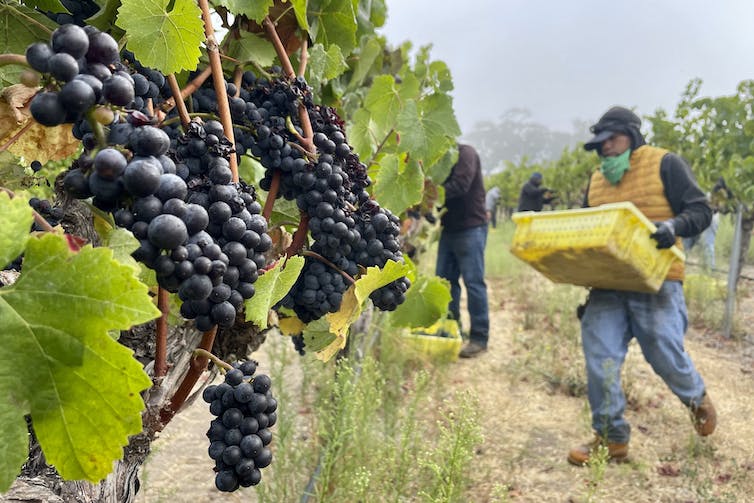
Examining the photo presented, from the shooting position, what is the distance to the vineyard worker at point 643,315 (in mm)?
3338

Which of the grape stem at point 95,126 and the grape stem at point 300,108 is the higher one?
the grape stem at point 300,108

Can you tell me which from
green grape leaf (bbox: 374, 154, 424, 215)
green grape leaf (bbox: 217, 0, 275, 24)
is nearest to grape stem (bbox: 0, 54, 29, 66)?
green grape leaf (bbox: 217, 0, 275, 24)

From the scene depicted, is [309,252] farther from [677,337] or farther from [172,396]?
[677,337]

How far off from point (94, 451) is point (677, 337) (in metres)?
3.51

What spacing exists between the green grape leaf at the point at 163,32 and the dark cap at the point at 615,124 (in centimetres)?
339

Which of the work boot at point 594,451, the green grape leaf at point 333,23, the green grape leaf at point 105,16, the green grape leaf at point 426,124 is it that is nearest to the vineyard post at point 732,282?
the work boot at point 594,451

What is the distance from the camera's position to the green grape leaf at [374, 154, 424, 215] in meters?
1.62

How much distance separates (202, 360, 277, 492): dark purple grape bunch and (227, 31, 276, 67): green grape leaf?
640 millimetres

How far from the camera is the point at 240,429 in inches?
34.8

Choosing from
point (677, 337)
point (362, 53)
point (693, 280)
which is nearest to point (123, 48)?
point (362, 53)

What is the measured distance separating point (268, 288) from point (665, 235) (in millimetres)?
2923

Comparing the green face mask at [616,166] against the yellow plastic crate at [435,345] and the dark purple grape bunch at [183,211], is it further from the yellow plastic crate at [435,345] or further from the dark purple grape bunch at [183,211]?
the dark purple grape bunch at [183,211]

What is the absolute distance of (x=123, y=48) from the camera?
3.22 feet

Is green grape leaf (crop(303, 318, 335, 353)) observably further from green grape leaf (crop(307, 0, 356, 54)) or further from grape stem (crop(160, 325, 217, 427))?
green grape leaf (crop(307, 0, 356, 54))
